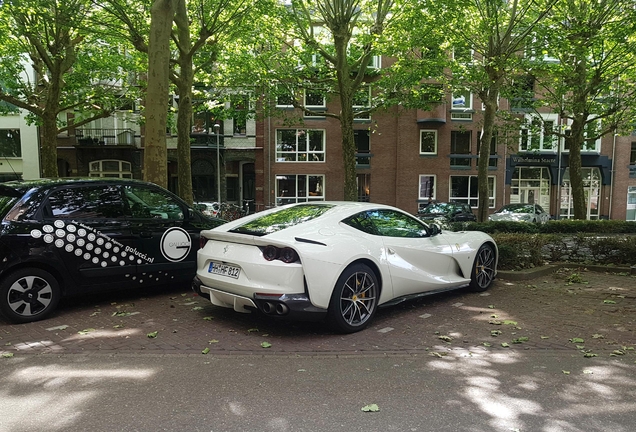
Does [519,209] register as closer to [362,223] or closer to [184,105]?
[184,105]

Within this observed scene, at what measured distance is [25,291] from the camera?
535 centimetres

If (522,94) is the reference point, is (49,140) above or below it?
below

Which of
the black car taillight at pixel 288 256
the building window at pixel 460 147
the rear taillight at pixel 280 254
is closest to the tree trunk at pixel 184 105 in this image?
the rear taillight at pixel 280 254

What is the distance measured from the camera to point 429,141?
32.3 metres

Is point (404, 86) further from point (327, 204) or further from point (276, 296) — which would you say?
point (276, 296)

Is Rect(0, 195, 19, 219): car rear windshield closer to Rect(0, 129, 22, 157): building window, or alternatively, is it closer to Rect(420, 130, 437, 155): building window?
Rect(420, 130, 437, 155): building window

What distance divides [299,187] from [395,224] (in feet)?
86.0

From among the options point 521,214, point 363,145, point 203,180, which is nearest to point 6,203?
point 521,214

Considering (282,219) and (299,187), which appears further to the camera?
(299,187)

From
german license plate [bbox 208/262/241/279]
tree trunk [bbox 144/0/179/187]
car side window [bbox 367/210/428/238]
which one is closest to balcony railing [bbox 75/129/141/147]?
tree trunk [bbox 144/0/179/187]

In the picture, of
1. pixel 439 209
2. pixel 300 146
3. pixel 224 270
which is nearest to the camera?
pixel 224 270

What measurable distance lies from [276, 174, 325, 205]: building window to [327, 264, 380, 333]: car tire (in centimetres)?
2669

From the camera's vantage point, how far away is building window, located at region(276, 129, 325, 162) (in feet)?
104

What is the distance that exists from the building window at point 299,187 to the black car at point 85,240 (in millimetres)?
24861
